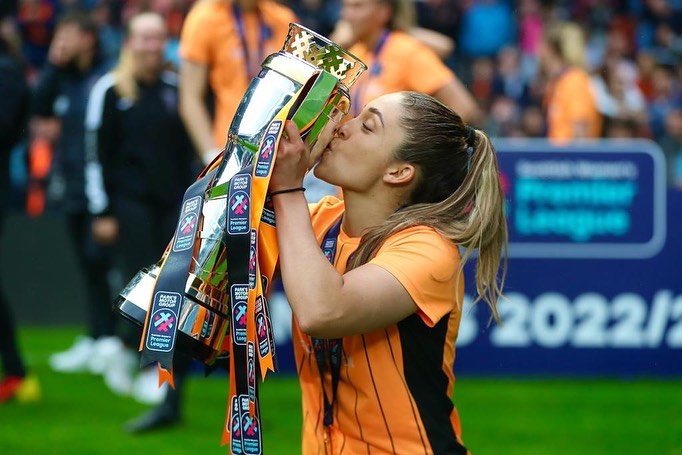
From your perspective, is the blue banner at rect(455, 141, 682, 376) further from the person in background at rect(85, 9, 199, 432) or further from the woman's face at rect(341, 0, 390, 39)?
the person in background at rect(85, 9, 199, 432)

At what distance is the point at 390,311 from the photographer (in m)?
2.81

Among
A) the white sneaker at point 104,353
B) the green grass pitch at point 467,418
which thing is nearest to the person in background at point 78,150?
the white sneaker at point 104,353

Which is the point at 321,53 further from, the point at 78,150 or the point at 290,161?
the point at 78,150

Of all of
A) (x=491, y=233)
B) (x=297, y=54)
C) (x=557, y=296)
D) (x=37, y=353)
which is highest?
(x=297, y=54)

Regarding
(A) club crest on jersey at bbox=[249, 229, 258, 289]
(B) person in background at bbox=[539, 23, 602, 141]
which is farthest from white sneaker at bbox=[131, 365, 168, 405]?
(B) person in background at bbox=[539, 23, 602, 141]

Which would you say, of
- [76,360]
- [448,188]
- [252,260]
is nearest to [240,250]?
[252,260]

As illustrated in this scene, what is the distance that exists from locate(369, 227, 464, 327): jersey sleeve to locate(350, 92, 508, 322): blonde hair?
0.11ft

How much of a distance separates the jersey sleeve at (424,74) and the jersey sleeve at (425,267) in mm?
3129

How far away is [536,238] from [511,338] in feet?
2.11

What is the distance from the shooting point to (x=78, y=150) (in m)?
7.64

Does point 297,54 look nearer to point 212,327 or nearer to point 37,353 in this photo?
point 212,327

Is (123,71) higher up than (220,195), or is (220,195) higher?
(123,71)

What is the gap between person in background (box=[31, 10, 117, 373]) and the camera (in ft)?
24.7

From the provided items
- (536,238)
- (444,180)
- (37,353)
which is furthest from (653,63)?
(444,180)
